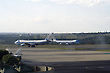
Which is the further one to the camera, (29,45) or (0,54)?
(29,45)

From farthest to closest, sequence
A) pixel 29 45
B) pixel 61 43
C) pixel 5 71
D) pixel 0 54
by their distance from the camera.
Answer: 1. pixel 61 43
2. pixel 29 45
3. pixel 0 54
4. pixel 5 71

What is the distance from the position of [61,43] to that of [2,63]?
109502 mm

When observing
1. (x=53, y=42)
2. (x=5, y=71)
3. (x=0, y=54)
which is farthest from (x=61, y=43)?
(x=5, y=71)

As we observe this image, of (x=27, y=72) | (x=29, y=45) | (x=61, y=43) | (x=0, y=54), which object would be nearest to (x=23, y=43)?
(x=29, y=45)

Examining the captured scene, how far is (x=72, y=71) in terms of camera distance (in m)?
41.1

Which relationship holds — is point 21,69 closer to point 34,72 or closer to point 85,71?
point 34,72

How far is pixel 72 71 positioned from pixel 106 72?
588 cm

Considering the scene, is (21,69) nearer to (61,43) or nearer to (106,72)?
(106,72)

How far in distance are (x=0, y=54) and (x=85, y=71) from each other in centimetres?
1883

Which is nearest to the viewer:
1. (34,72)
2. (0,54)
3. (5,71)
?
(5,71)

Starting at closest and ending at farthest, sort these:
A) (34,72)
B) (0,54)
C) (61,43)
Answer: (34,72) → (0,54) → (61,43)

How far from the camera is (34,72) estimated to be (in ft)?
133

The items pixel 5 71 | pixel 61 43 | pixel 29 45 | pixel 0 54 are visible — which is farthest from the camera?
pixel 61 43

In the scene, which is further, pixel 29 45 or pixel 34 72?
pixel 29 45
